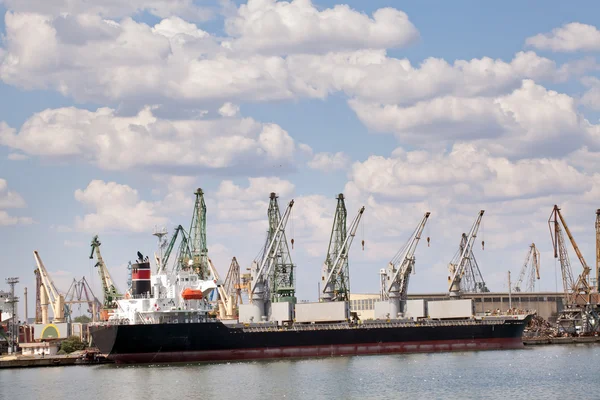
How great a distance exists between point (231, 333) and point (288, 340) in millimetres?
5777

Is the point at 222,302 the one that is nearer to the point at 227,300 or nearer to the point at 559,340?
the point at 227,300

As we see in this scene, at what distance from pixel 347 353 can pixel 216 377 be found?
22018mm

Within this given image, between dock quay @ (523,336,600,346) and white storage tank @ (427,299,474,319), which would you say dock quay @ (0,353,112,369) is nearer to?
white storage tank @ (427,299,474,319)

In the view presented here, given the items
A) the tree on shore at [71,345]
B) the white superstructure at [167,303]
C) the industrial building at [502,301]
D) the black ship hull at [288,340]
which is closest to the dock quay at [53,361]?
the black ship hull at [288,340]

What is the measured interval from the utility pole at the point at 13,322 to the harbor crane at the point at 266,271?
30449 millimetres

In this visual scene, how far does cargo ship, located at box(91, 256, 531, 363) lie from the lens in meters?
78.8

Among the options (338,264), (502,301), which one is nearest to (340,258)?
(338,264)

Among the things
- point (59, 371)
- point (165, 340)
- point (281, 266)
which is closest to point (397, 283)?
point (281, 266)

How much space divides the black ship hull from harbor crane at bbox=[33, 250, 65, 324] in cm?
4487

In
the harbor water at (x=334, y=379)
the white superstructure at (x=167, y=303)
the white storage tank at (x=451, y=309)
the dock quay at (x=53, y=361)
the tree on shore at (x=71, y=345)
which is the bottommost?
the harbor water at (x=334, y=379)

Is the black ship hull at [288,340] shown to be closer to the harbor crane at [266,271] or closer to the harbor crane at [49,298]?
the harbor crane at [266,271]

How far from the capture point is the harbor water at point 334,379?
5856cm

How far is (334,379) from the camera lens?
65562 mm

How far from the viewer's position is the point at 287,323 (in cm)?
9175
